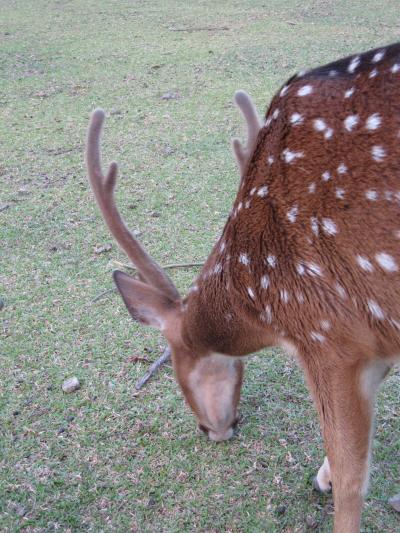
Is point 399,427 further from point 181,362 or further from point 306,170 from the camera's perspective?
point 306,170

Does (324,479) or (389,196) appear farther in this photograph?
(324,479)

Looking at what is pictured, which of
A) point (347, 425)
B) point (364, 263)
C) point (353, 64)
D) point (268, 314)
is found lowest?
point (347, 425)

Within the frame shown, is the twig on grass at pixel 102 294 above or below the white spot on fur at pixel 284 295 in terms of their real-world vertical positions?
below

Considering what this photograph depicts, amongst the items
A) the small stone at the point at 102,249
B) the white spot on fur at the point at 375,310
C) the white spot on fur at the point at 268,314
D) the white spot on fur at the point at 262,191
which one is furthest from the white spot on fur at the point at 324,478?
the small stone at the point at 102,249

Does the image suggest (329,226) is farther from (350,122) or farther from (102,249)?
(102,249)

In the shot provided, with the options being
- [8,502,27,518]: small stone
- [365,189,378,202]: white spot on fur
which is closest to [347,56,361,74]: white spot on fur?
[365,189,378,202]: white spot on fur

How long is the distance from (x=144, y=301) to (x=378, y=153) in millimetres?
958

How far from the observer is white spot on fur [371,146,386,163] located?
144 cm

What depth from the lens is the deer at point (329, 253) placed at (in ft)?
4.78

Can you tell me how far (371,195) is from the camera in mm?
1441

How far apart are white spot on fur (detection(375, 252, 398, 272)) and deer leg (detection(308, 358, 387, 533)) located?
30 cm

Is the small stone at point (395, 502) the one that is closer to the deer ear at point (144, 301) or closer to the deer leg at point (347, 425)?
the deer leg at point (347, 425)

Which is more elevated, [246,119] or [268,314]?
[246,119]

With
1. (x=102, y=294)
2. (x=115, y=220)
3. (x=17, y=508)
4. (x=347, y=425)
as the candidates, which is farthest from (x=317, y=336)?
(x=102, y=294)
